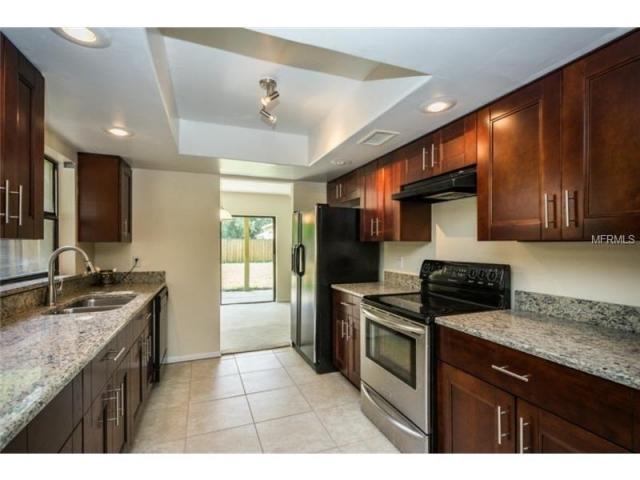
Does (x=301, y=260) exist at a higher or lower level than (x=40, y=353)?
higher

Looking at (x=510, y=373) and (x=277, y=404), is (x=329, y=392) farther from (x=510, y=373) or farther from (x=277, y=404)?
(x=510, y=373)

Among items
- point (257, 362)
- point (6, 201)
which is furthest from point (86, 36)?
point (257, 362)

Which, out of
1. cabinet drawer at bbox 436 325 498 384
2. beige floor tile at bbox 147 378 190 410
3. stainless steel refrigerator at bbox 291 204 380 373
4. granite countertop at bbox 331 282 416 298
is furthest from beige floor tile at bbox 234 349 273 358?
cabinet drawer at bbox 436 325 498 384

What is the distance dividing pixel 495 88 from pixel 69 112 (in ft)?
8.61

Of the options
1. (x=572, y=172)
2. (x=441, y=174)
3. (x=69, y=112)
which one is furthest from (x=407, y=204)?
(x=69, y=112)

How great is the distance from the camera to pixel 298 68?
207cm

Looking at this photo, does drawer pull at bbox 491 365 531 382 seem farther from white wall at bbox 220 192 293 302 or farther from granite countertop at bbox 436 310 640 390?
white wall at bbox 220 192 293 302

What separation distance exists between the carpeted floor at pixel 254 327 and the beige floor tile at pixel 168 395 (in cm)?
92

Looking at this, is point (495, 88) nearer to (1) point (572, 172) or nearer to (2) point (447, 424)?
(1) point (572, 172)

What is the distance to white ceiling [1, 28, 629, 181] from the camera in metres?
1.30

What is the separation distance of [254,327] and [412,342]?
3.57 meters

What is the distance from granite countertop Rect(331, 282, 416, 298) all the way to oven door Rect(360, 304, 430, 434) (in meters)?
0.30

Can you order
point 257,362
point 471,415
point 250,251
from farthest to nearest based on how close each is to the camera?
1. point 250,251
2. point 257,362
3. point 471,415

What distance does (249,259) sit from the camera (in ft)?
23.9
